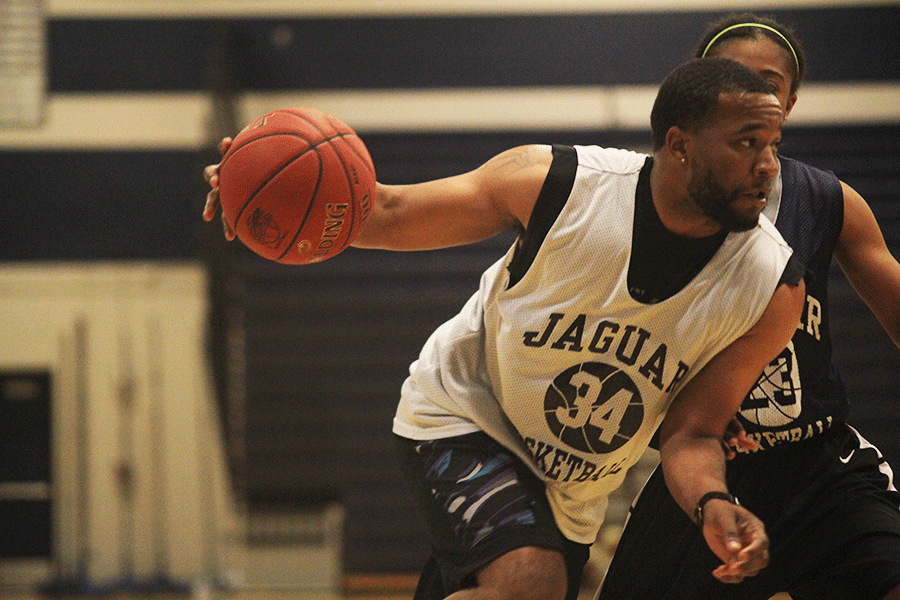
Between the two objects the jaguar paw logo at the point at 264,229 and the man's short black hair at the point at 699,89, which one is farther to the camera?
the jaguar paw logo at the point at 264,229

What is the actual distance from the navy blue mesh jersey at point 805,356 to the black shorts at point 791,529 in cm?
9

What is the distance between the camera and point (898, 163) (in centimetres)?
766

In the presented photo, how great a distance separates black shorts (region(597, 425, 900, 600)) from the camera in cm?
278

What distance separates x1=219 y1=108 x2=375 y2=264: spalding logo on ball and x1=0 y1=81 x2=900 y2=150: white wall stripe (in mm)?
5290

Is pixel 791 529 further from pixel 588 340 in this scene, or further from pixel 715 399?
pixel 588 340

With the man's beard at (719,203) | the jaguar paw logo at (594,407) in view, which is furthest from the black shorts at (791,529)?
the man's beard at (719,203)

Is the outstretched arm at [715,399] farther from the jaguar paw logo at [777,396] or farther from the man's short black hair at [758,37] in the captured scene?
the man's short black hair at [758,37]

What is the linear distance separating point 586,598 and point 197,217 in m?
4.17

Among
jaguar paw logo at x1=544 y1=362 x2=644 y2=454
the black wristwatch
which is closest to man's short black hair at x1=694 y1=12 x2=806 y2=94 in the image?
jaguar paw logo at x1=544 y1=362 x2=644 y2=454

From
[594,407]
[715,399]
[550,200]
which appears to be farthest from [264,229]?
[715,399]

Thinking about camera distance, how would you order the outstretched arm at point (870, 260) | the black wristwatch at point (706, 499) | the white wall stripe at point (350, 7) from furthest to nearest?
the white wall stripe at point (350, 7)
the outstretched arm at point (870, 260)
the black wristwatch at point (706, 499)

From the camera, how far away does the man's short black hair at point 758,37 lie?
2840mm

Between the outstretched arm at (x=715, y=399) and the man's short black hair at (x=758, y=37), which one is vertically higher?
the man's short black hair at (x=758, y=37)

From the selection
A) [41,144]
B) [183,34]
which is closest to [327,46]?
[183,34]
